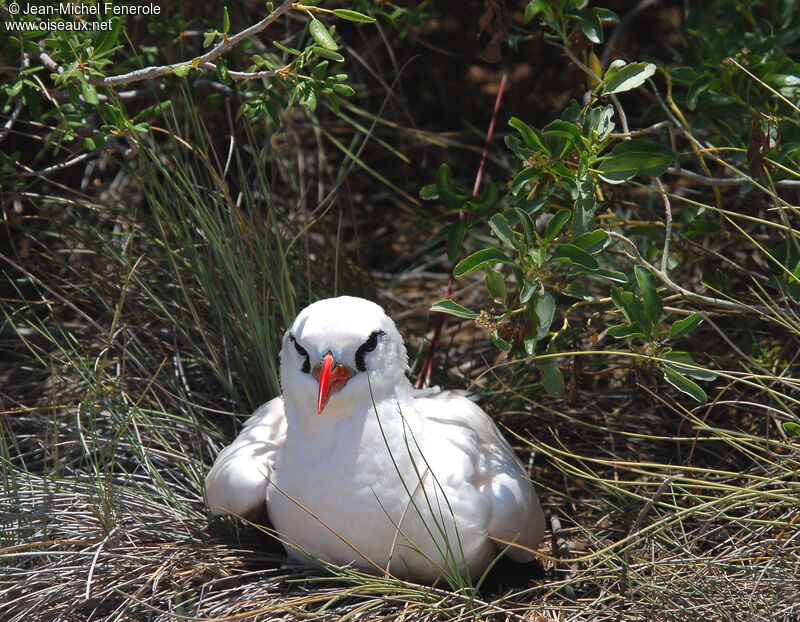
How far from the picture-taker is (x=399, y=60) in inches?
183

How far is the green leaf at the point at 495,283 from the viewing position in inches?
100

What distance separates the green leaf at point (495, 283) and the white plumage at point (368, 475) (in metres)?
0.30

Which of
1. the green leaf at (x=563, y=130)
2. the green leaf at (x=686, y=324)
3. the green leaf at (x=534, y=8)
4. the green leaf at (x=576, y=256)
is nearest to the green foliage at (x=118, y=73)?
the green leaf at (x=534, y=8)

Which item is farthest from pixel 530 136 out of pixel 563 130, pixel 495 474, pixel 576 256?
pixel 495 474

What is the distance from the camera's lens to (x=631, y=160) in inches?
97.0

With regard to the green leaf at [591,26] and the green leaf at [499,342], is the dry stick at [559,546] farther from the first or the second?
the green leaf at [591,26]

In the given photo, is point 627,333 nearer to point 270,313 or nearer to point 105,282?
point 270,313

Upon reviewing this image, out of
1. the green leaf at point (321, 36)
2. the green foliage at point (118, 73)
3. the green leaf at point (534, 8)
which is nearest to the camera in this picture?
the green leaf at point (321, 36)

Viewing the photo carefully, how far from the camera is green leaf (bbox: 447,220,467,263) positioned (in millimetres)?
2926

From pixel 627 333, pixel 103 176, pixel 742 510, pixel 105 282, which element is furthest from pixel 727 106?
pixel 103 176

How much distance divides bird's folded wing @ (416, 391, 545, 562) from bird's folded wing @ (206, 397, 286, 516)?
1.56 ft

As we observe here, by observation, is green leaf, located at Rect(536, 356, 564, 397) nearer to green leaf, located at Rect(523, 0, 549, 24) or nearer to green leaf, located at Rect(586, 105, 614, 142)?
green leaf, located at Rect(586, 105, 614, 142)

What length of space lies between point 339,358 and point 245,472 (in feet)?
1.61

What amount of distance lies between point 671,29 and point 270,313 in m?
3.10
